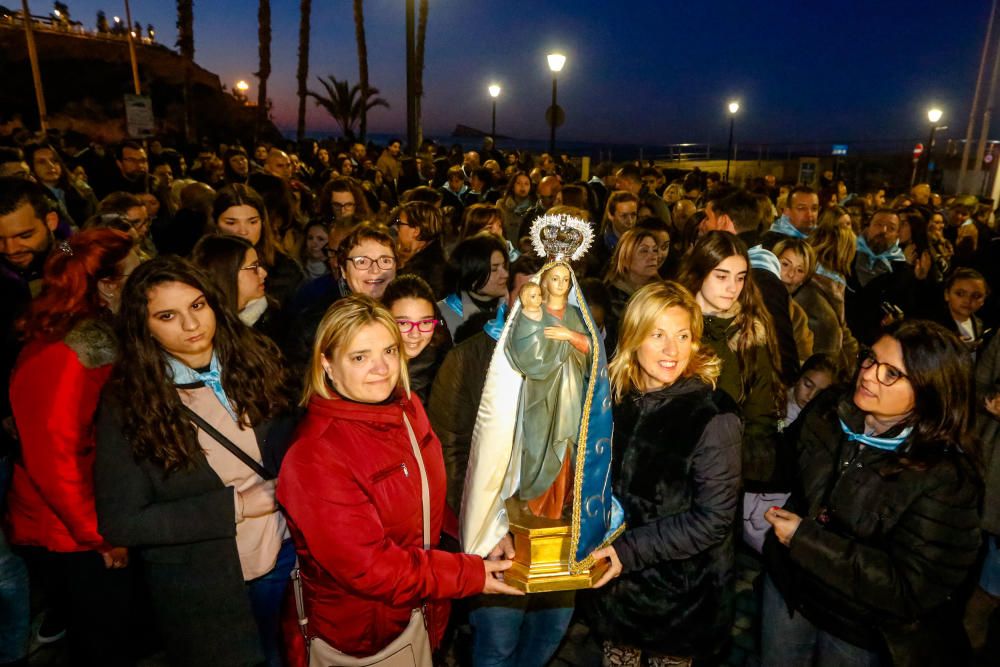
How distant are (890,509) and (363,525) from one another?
196cm

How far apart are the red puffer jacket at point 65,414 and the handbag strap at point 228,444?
1.40 feet

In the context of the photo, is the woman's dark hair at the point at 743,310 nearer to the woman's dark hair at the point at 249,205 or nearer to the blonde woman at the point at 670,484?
the blonde woman at the point at 670,484

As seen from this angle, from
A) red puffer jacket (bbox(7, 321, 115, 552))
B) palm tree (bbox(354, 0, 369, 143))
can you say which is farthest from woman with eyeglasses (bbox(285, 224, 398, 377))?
palm tree (bbox(354, 0, 369, 143))

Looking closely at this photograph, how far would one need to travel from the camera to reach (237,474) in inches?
106

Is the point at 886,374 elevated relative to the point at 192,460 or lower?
elevated

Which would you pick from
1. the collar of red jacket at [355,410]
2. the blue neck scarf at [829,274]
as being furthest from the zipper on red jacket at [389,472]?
the blue neck scarf at [829,274]

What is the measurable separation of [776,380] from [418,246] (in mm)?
3104

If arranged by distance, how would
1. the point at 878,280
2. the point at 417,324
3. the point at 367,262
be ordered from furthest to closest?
the point at 878,280, the point at 367,262, the point at 417,324

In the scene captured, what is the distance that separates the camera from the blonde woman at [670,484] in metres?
2.60

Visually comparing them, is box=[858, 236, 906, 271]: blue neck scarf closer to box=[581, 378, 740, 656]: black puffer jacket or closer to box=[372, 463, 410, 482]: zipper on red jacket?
box=[581, 378, 740, 656]: black puffer jacket

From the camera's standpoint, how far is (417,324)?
3344 millimetres

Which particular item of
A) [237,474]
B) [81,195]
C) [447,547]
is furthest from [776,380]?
[81,195]

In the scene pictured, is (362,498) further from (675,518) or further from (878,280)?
(878,280)

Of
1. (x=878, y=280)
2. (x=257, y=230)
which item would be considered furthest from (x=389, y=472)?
(x=878, y=280)
